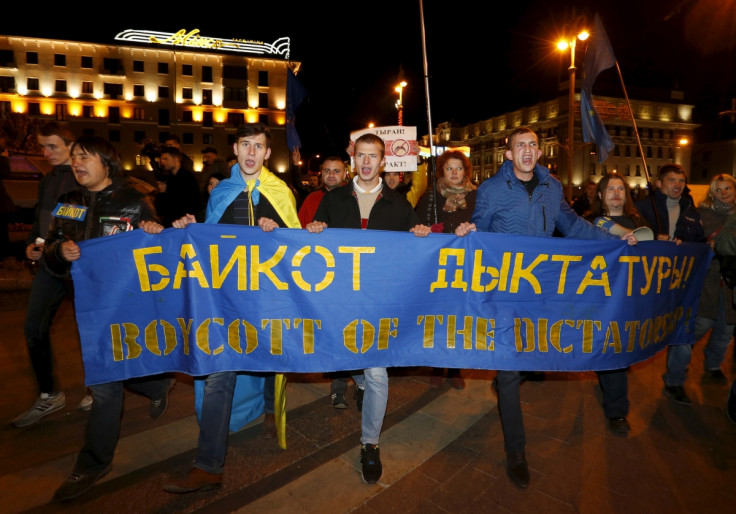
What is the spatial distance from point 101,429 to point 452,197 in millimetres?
3260

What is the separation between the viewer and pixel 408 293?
3.11m

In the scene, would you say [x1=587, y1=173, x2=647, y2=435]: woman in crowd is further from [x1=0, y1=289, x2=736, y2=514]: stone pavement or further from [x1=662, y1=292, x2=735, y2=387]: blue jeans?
[x1=662, y1=292, x2=735, y2=387]: blue jeans

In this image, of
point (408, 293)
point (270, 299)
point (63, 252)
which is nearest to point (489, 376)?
point (408, 293)

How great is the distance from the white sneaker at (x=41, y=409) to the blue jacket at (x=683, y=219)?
221 inches

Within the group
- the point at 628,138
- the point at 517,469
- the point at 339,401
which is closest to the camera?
the point at 517,469

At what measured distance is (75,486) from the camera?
2719 millimetres

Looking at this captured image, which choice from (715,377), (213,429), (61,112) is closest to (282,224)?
(213,429)

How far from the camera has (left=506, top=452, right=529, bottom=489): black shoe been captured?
2.88 meters

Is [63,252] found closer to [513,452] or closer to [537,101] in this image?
[513,452]

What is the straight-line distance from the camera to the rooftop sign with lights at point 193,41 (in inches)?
2176

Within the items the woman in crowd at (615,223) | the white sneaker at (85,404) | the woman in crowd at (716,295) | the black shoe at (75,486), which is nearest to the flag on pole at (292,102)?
the white sneaker at (85,404)

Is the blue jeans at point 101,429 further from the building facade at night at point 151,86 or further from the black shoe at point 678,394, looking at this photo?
the building facade at night at point 151,86

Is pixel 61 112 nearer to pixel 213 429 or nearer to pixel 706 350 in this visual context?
pixel 213 429

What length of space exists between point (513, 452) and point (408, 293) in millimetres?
1253
